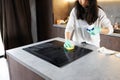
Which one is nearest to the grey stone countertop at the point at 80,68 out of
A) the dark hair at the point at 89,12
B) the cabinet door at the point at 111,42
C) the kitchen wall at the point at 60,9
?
the dark hair at the point at 89,12

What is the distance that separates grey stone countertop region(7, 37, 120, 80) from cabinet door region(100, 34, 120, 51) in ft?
3.78

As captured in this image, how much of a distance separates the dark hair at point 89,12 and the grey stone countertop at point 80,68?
1.68ft

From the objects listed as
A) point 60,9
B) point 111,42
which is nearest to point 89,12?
point 111,42

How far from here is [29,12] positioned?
3443 mm

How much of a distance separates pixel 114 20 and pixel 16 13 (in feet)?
6.93

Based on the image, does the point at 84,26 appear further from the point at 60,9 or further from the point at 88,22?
the point at 60,9

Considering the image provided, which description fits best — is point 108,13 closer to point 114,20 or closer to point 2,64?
point 114,20

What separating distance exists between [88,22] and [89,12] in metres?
0.12

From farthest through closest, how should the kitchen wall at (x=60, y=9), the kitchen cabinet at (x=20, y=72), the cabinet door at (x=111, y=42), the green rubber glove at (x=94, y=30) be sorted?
the kitchen wall at (x=60, y=9), the cabinet door at (x=111, y=42), the green rubber glove at (x=94, y=30), the kitchen cabinet at (x=20, y=72)

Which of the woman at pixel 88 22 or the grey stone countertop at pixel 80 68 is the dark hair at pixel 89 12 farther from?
the grey stone countertop at pixel 80 68

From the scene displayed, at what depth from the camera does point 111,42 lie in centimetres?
243

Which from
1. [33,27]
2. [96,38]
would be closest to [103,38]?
[96,38]

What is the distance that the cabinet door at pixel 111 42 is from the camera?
2.35 m

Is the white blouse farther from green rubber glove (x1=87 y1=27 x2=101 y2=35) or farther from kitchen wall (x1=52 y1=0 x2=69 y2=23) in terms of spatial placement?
kitchen wall (x1=52 y1=0 x2=69 y2=23)
